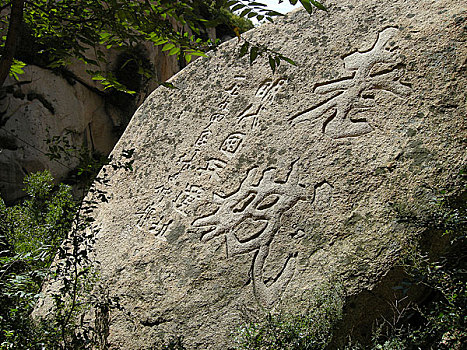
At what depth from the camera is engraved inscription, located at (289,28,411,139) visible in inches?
107

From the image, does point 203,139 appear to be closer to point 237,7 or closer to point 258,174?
point 258,174

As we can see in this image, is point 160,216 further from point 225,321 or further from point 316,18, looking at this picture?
point 316,18

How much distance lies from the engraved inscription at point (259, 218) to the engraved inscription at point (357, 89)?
0.38 meters

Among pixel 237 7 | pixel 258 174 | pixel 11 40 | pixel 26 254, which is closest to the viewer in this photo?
pixel 237 7

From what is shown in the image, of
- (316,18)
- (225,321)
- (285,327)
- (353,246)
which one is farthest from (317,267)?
(316,18)

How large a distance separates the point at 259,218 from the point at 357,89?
3.39 feet

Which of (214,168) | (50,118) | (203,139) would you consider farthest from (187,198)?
(50,118)

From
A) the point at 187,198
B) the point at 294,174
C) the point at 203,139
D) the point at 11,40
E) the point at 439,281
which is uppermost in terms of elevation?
the point at 11,40

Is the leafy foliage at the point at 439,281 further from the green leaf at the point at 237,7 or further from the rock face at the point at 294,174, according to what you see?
the green leaf at the point at 237,7

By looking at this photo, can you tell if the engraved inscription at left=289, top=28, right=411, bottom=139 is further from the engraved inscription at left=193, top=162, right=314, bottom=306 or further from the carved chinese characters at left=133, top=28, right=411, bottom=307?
the engraved inscription at left=193, top=162, right=314, bottom=306

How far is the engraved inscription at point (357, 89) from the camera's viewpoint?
2.72m

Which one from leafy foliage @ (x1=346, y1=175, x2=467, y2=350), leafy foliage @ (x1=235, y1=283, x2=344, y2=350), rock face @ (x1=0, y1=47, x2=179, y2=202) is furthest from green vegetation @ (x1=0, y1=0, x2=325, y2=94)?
rock face @ (x1=0, y1=47, x2=179, y2=202)

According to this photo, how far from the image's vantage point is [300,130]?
2914 mm

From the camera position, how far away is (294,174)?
110 inches
